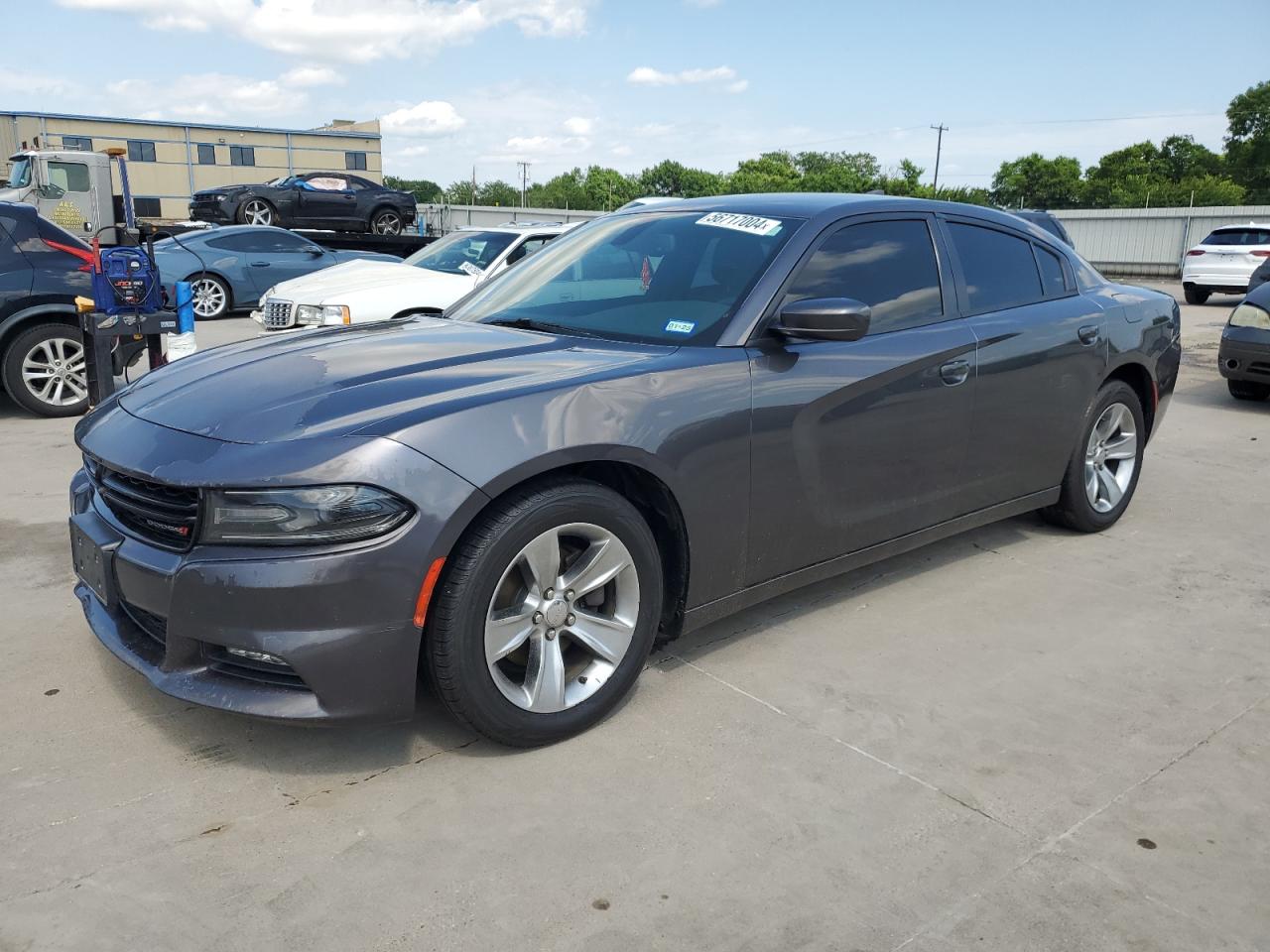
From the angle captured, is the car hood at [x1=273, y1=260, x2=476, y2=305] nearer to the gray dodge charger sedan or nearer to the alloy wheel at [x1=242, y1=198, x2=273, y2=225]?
the gray dodge charger sedan

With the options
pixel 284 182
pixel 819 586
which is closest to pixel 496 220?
pixel 284 182

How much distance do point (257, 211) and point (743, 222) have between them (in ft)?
69.3

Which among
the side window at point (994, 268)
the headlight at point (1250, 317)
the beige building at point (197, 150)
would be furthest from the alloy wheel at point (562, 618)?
the beige building at point (197, 150)

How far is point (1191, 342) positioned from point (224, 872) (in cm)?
1409

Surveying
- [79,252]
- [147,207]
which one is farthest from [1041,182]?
[79,252]

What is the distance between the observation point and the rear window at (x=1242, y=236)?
1925 centimetres

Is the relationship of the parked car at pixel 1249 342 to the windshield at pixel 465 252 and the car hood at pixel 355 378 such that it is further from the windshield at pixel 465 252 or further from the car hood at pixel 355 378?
the car hood at pixel 355 378

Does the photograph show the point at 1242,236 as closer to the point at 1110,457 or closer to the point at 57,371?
the point at 1110,457

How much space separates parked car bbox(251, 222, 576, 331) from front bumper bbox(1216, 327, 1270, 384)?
5.80 meters

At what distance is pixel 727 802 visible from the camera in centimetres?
281

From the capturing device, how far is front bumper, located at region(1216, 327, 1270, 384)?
8664 millimetres

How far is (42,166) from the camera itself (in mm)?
17375

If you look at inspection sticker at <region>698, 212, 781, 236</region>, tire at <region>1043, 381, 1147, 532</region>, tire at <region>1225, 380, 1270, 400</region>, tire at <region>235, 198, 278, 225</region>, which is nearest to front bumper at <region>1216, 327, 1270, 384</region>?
tire at <region>1225, 380, 1270, 400</region>

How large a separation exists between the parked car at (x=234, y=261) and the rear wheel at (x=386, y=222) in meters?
8.46
